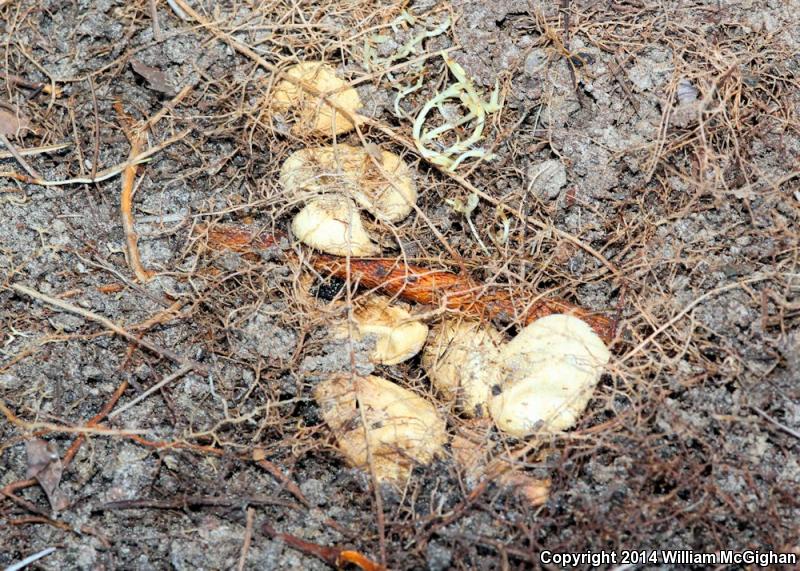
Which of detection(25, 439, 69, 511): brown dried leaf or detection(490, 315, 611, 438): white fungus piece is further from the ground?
detection(490, 315, 611, 438): white fungus piece

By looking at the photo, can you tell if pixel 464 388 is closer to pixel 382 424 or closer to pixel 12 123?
pixel 382 424

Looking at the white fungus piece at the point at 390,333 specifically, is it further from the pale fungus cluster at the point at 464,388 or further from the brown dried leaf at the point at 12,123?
the brown dried leaf at the point at 12,123

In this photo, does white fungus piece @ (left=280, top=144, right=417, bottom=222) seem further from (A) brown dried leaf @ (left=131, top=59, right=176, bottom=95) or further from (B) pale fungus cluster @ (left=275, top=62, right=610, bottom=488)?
(A) brown dried leaf @ (left=131, top=59, right=176, bottom=95)

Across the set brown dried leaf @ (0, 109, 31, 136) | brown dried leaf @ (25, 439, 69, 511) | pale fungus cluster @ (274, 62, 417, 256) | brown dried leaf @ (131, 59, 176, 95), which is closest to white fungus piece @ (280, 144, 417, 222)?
pale fungus cluster @ (274, 62, 417, 256)

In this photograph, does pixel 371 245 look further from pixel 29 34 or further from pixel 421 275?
pixel 29 34

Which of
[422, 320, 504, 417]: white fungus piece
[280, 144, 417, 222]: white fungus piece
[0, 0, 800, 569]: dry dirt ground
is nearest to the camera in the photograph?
[0, 0, 800, 569]: dry dirt ground

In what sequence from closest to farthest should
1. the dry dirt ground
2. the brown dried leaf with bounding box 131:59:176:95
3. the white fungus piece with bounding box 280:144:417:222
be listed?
the dry dirt ground → the white fungus piece with bounding box 280:144:417:222 → the brown dried leaf with bounding box 131:59:176:95

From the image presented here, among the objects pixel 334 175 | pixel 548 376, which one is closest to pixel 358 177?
pixel 334 175
